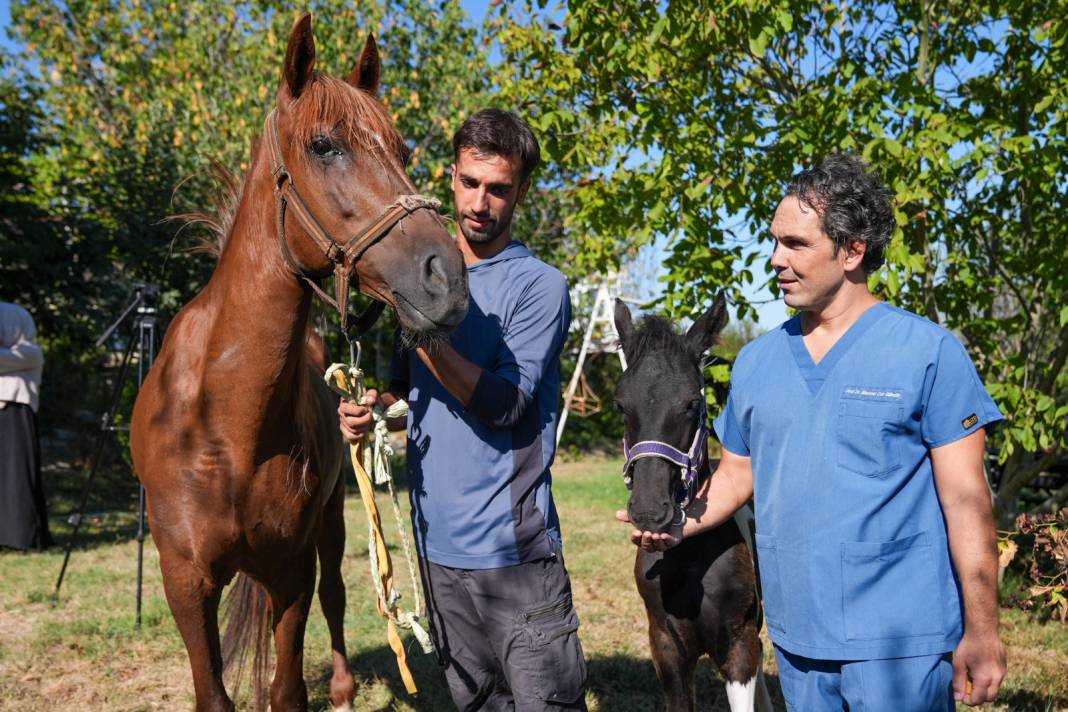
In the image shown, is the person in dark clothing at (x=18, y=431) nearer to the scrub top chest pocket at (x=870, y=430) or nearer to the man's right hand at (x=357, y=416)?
the man's right hand at (x=357, y=416)

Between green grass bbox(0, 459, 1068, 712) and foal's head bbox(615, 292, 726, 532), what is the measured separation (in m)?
2.06

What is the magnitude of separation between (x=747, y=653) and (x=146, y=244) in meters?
10.4

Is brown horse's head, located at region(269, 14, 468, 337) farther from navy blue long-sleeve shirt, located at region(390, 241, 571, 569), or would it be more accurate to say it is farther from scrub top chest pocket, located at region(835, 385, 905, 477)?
scrub top chest pocket, located at region(835, 385, 905, 477)

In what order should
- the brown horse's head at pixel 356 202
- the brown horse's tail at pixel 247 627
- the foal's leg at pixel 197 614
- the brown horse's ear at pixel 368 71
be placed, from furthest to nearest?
the brown horse's tail at pixel 247 627
the foal's leg at pixel 197 614
the brown horse's ear at pixel 368 71
the brown horse's head at pixel 356 202

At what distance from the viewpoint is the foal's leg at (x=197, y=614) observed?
8.79ft

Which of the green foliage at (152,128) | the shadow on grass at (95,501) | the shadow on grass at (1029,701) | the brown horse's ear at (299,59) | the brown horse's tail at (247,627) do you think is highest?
the green foliage at (152,128)

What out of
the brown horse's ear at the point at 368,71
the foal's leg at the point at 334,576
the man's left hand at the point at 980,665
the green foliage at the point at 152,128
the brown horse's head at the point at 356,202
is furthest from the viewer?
the green foliage at the point at 152,128

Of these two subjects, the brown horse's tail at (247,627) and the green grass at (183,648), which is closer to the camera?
the brown horse's tail at (247,627)

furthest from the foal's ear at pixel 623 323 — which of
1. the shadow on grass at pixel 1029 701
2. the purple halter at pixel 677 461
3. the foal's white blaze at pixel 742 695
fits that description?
the shadow on grass at pixel 1029 701

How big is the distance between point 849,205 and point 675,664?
1.74m

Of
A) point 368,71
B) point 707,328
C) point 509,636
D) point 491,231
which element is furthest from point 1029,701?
point 368,71

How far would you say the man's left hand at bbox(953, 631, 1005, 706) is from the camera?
5.91 feet

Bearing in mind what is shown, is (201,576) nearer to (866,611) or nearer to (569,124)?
(866,611)

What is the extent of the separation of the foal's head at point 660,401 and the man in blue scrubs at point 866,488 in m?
0.43
